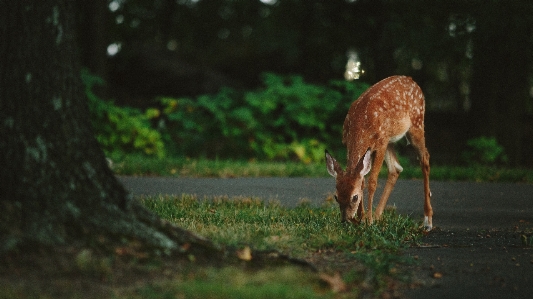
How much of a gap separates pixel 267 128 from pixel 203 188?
5030 mm

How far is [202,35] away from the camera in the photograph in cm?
2670

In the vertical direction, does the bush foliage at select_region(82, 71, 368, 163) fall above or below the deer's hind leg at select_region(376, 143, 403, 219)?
above

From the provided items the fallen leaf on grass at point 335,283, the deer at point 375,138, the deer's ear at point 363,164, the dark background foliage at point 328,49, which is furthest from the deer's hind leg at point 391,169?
the dark background foliage at point 328,49

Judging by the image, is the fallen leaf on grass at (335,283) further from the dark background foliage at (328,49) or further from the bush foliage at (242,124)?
the dark background foliage at (328,49)

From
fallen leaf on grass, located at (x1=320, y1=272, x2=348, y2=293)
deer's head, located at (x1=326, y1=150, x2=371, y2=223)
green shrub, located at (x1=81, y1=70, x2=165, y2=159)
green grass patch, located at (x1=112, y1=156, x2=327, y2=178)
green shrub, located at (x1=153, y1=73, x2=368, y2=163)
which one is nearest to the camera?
fallen leaf on grass, located at (x1=320, y1=272, x2=348, y2=293)

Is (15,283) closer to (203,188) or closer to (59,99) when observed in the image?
(59,99)

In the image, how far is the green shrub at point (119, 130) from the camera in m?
14.1

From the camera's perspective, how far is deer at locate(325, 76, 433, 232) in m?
6.87

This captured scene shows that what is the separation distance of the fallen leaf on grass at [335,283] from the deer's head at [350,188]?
80.1 inches

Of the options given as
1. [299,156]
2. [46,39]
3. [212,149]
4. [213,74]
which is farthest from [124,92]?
[46,39]

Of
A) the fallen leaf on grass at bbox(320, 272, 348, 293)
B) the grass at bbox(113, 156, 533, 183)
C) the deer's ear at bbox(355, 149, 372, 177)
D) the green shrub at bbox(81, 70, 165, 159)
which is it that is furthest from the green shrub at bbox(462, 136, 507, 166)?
the fallen leaf on grass at bbox(320, 272, 348, 293)

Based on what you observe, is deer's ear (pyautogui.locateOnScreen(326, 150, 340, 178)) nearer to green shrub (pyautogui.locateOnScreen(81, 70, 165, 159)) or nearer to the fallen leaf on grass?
the fallen leaf on grass

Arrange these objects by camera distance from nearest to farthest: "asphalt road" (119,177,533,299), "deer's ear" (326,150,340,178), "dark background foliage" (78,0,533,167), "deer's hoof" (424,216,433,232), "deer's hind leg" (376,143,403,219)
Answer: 1. "asphalt road" (119,177,533,299)
2. "deer's ear" (326,150,340,178)
3. "deer's hoof" (424,216,433,232)
4. "deer's hind leg" (376,143,403,219)
5. "dark background foliage" (78,0,533,167)

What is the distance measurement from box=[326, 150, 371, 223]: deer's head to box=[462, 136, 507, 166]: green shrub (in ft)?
27.7
